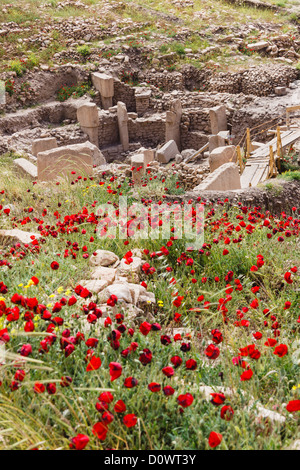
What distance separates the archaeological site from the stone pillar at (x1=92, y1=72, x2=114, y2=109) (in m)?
0.08

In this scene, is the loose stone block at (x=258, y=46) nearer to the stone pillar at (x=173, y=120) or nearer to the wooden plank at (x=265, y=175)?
the stone pillar at (x=173, y=120)

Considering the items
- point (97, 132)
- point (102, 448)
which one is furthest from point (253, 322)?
point (97, 132)

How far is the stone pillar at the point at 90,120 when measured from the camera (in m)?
13.9

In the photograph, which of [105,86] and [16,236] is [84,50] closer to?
[105,86]

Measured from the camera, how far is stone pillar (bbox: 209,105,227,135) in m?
14.7

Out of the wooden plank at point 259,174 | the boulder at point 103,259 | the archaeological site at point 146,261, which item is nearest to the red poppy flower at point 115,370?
the archaeological site at point 146,261


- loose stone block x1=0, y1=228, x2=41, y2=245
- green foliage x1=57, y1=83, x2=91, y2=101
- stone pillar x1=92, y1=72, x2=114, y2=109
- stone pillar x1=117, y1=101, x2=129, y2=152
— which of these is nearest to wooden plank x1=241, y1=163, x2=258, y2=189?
stone pillar x1=117, y1=101, x2=129, y2=152

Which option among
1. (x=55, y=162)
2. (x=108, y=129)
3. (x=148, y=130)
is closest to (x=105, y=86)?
(x=108, y=129)

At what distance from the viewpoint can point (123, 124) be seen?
1538 centimetres

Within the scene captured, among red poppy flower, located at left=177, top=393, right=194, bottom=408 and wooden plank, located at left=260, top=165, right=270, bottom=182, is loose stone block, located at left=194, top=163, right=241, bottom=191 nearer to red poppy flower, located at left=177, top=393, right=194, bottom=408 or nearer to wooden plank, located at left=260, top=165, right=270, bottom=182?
wooden plank, located at left=260, top=165, right=270, bottom=182

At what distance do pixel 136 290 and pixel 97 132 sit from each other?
1255cm

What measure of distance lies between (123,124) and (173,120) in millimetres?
1821
